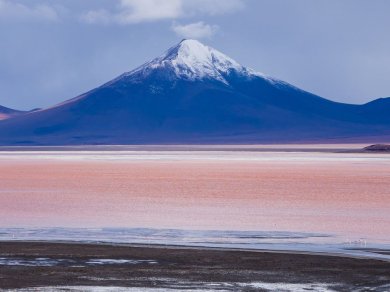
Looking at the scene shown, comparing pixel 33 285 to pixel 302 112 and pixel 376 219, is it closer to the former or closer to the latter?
pixel 376 219

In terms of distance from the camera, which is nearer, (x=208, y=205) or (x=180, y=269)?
(x=180, y=269)

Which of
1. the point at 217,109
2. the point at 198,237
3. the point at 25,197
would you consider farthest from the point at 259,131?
the point at 198,237

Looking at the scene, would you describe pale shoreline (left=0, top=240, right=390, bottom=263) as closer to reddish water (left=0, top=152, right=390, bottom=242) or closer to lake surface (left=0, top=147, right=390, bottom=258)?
lake surface (left=0, top=147, right=390, bottom=258)

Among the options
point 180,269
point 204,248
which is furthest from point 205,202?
point 180,269

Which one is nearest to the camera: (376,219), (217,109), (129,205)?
(376,219)

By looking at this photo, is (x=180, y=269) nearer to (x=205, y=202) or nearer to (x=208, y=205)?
(x=208, y=205)

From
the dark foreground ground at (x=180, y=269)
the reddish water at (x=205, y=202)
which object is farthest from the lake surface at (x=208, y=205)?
the dark foreground ground at (x=180, y=269)

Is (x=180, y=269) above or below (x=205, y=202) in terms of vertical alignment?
below

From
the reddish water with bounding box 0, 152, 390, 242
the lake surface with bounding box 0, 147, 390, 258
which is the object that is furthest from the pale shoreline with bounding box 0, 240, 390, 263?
the reddish water with bounding box 0, 152, 390, 242
